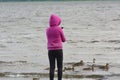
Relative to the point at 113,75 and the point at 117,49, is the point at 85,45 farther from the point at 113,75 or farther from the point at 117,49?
the point at 113,75

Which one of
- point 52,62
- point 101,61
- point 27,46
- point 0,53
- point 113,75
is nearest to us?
point 52,62

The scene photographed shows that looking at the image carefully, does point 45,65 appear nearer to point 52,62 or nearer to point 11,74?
point 11,74

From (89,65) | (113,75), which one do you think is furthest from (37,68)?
(113,75)

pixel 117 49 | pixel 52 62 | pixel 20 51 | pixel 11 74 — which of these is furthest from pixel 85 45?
pixel 52 62

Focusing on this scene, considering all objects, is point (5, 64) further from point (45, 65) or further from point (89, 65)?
point (89, 65)

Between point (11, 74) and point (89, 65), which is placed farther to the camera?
point (89, 65)

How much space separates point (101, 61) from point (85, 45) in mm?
8158

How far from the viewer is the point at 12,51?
1045 inches

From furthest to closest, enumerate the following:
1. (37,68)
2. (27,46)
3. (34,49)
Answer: (27,46)
(34,49)
(37,68)

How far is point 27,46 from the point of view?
29328 millimetres

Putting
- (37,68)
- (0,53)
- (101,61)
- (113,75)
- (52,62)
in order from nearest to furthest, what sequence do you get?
(52,62) → (113,75) → (37,68) → (101,61) → (0,53)

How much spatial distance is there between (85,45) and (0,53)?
662 centimetres

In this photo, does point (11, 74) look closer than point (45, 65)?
Yes

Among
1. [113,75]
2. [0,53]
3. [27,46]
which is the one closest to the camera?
[113,75]
